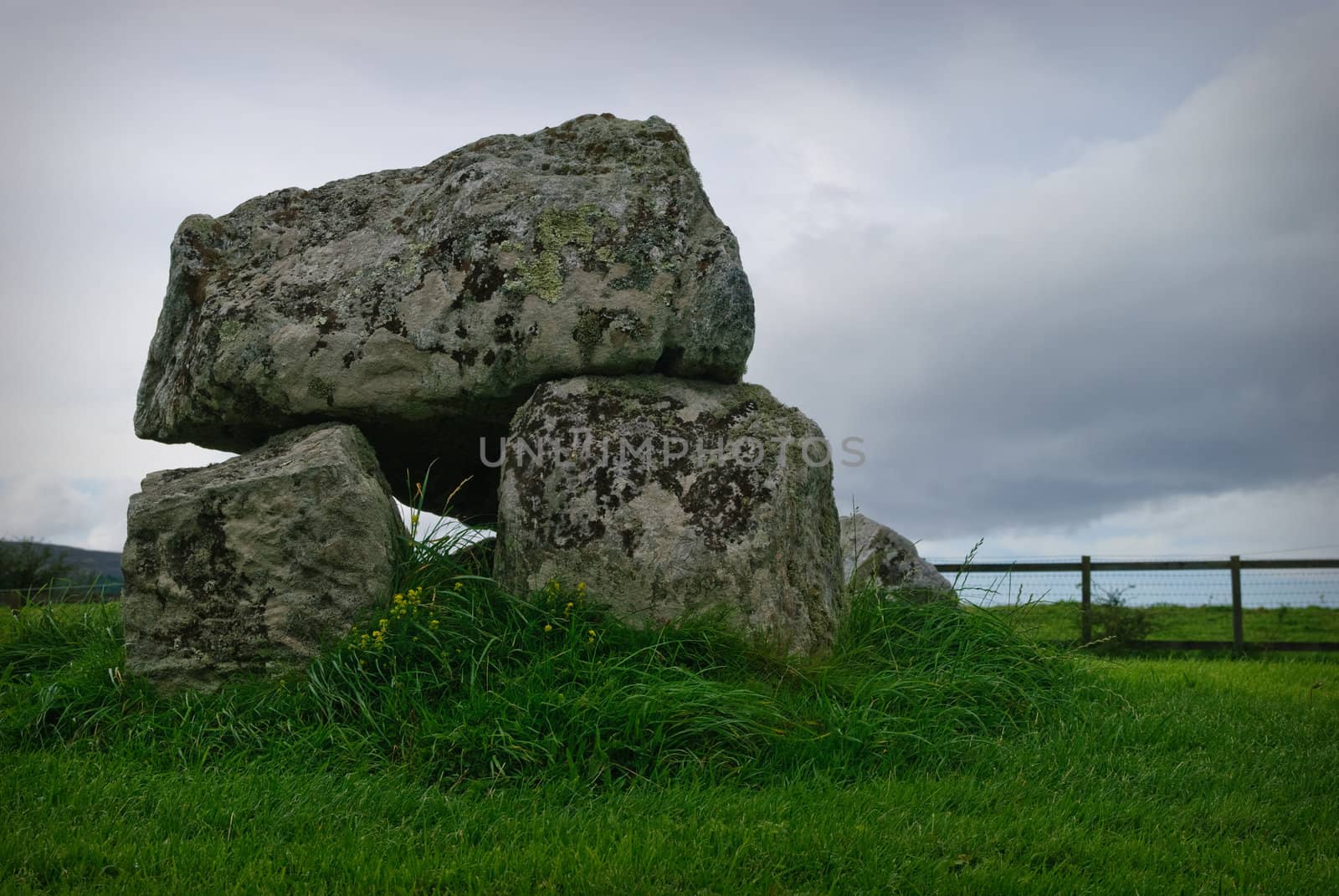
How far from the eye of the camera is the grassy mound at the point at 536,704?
450cm

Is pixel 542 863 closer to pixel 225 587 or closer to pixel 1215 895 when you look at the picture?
pixel 1215 895

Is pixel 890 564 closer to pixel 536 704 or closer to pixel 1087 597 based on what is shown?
pixel 536 704

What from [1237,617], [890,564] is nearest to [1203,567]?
[1237,617]

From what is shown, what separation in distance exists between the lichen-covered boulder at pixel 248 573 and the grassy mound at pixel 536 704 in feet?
0.53

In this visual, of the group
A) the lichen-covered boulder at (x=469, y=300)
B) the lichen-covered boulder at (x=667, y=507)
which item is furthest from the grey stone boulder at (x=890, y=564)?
the lichen-covered boulder at (x=469, y=300)

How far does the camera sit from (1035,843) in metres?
3.86

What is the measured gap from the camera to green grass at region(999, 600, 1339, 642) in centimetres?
1401

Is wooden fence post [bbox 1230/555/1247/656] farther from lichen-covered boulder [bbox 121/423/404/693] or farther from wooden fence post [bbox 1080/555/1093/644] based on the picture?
lichen-covered boulder [bbox 121/423/404/693]

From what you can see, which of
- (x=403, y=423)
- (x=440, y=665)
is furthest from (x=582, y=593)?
(x=403, y=423)

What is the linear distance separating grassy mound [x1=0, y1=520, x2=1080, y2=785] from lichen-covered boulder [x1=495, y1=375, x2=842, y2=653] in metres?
0.17

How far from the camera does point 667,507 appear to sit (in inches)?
212

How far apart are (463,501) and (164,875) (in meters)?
4.04

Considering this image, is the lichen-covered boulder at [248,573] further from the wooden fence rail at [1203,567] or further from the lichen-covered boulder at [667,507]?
the wooden fence rail at [1203,567]

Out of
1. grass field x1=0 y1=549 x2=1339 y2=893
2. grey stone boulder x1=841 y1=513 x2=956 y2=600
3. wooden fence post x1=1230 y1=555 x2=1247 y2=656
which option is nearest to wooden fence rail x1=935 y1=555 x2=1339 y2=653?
→ wooden fence post x1=1230 y1=555 x2=1247 y2=656
